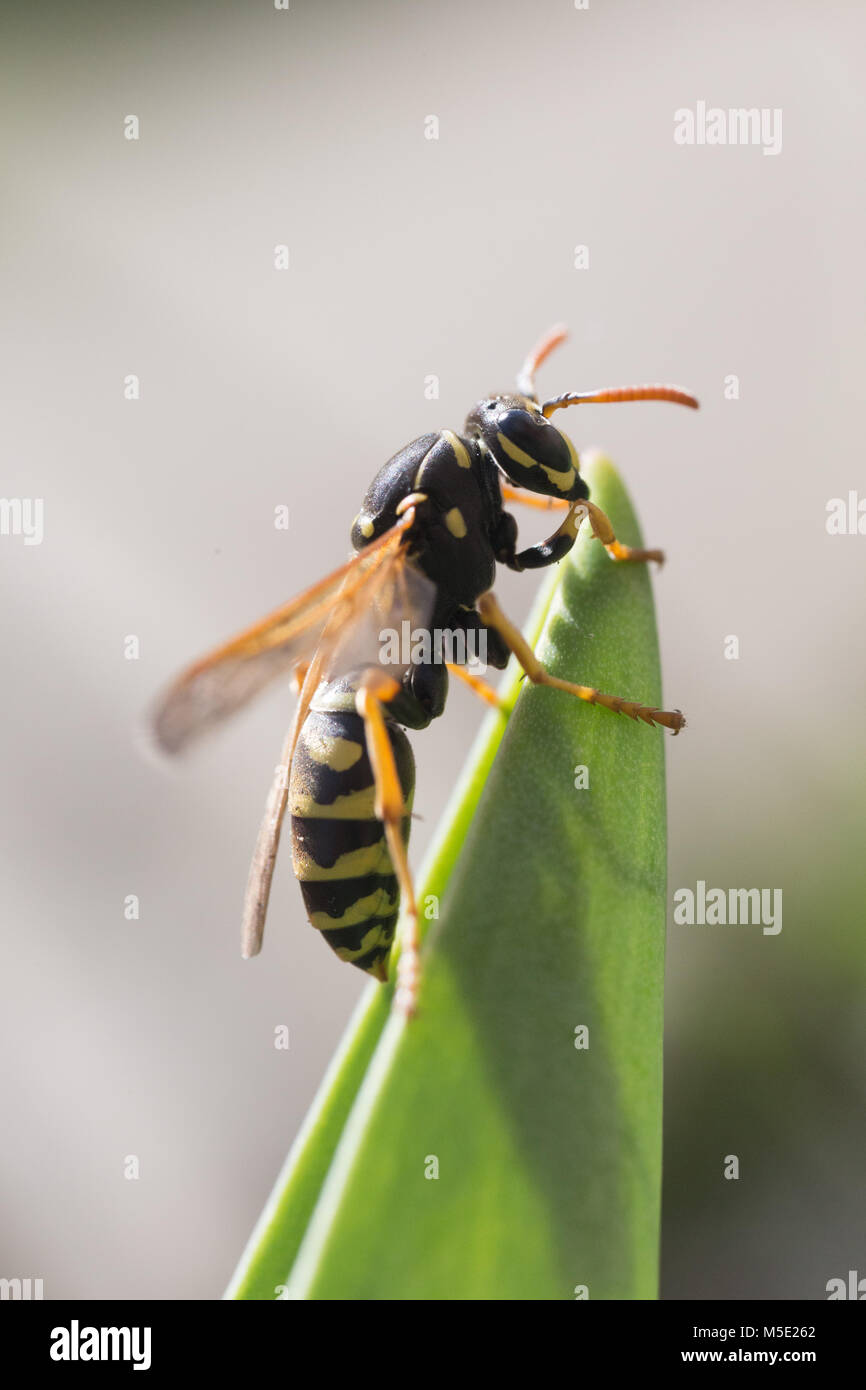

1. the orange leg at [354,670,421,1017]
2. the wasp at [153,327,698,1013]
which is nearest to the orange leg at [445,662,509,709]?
the wasp at [153,327,698,1013]

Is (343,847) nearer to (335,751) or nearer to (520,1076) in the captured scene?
(335,751)

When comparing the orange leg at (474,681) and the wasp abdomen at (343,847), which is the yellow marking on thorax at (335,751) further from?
the orange leg at (474,681)

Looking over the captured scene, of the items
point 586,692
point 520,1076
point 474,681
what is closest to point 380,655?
point 474,681

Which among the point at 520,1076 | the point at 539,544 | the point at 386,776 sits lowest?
the point at 520,1076

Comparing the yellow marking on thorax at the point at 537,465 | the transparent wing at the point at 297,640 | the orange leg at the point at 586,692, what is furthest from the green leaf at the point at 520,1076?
the yellow marking on thorax at the point at 537,465
